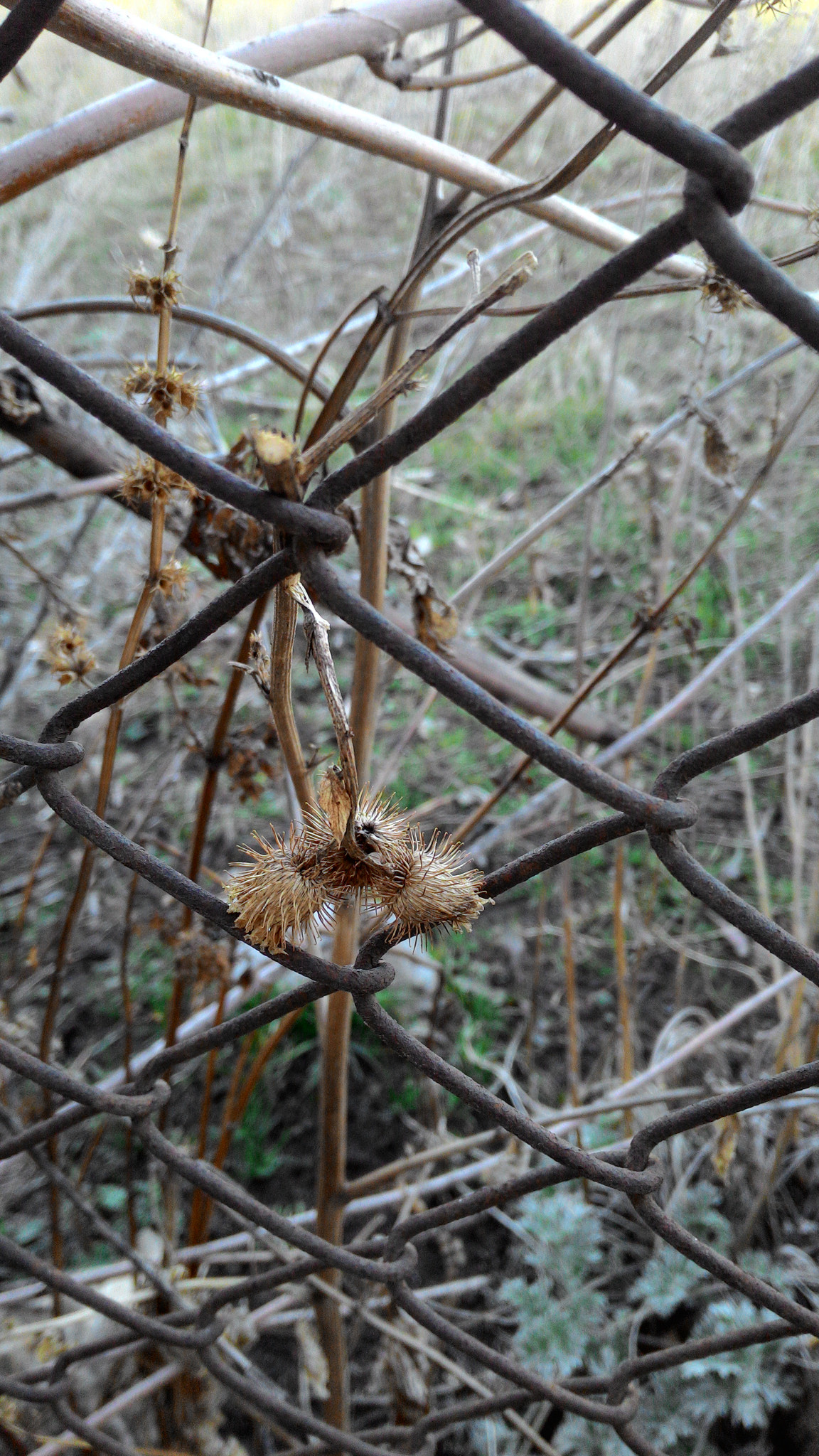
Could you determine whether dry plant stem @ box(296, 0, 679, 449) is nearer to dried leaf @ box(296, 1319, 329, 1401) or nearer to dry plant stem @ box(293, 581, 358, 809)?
dry plant stem @ box(293, 581, 358, 809)

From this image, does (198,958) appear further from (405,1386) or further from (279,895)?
(279,895)

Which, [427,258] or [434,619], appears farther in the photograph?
[434,619]

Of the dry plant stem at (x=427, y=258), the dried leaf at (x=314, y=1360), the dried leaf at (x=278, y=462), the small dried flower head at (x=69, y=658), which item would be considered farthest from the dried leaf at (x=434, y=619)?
the dried leaf at (x=314, y=1360)

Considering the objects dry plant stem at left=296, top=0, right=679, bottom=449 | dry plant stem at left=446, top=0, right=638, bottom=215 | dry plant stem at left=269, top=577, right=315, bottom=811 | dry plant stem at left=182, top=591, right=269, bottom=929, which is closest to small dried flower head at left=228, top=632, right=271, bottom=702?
dry plant stem at left=269, top=577, right=315, bottom=811

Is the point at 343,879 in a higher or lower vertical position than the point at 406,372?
lower

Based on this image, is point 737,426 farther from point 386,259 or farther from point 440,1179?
point 440,1179

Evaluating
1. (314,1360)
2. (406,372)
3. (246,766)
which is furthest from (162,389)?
(314,1360)

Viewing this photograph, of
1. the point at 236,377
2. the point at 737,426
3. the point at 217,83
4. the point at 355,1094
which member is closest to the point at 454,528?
the point at 737,426
